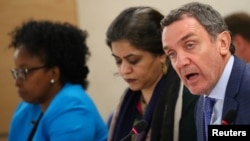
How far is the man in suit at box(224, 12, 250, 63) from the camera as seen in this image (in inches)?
93.4

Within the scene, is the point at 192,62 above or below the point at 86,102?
above

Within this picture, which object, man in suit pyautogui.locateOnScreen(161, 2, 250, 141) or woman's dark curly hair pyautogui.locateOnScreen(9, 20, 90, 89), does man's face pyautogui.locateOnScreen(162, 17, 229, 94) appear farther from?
woman's dark curly hair pyautogui.locateOnScreen(9, 20, 90, 89)

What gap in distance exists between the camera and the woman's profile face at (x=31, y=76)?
1.85 meters

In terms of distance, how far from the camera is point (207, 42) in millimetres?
1164

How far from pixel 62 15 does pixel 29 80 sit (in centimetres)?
118

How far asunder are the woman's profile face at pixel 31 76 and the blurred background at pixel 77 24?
1.10m

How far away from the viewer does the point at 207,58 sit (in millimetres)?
1152

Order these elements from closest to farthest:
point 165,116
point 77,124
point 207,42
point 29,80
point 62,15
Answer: point 207,42 < point 165,116 < point 77,124 < point 29,80 < point 62,15

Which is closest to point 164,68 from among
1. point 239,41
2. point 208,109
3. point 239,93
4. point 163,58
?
point 163,58

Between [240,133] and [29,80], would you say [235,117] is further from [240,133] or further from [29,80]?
[29,80]

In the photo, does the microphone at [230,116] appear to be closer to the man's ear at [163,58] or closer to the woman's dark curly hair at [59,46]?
the man's ear at [163,58]

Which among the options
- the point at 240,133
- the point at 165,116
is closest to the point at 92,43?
the point at 165,116

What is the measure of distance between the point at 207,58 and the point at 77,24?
192 centimetres

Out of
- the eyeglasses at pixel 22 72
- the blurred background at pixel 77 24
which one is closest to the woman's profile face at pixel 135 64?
the eyeglasses at pixel 22 72
